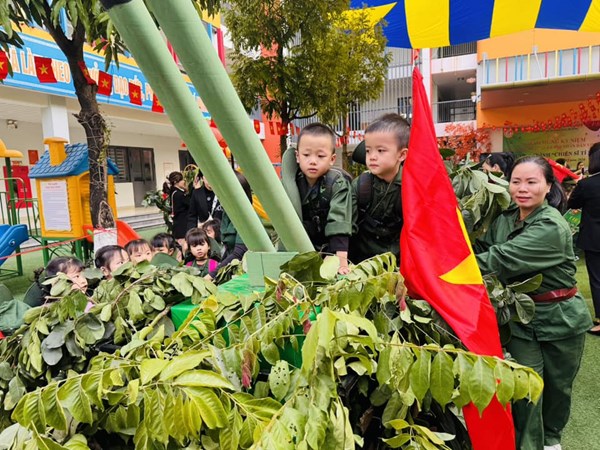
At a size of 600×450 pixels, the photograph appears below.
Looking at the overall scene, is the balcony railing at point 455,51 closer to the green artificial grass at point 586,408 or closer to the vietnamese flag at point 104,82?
the vietnamese flag at point 104,82

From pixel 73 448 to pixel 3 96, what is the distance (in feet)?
34.1

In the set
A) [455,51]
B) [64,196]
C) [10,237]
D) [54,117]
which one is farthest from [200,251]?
[455,51]

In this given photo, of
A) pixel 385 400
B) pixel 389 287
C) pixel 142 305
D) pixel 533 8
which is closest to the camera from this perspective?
pixel 385 400

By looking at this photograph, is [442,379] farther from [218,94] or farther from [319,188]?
[319,188]

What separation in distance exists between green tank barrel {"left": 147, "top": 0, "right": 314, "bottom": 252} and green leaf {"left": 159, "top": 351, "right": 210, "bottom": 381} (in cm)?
32

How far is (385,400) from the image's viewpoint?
89 cm

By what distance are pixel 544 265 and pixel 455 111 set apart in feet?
55.9

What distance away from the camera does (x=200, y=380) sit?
2.14 feet

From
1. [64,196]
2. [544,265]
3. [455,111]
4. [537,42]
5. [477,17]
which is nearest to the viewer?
[544,265]

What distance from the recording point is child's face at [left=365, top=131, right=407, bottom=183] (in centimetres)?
165

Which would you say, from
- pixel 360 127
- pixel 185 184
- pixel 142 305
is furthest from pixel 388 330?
pixel 360 127

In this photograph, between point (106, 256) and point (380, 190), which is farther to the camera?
point (106, 256)

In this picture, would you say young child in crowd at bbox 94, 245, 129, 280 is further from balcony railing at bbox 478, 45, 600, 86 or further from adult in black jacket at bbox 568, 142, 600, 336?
balcony railing at bbox 478, 45, 600, 86

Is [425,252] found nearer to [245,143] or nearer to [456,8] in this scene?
[245,143]
